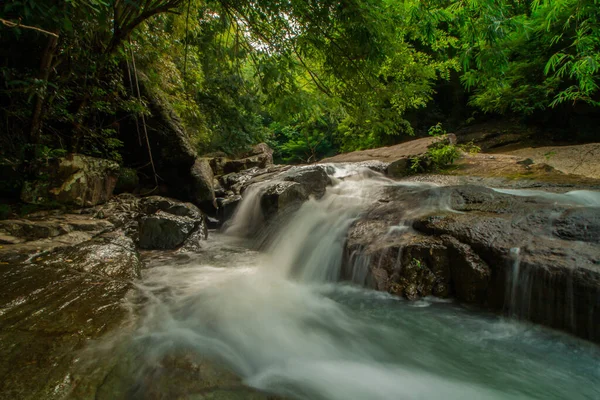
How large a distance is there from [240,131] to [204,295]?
29.4ft

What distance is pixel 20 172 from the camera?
158 inches

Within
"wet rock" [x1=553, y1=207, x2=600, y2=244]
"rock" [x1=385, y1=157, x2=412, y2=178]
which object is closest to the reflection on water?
"wet rock" [x1=553, y1=207, x2=600, y2=244]

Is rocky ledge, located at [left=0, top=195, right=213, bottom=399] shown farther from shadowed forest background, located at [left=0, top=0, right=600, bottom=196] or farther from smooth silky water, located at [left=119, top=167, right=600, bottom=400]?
shadowed forest background, located at [left=0, top=0, right=600, bottom=196]

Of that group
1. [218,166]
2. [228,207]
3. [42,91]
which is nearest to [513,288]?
[42,91]

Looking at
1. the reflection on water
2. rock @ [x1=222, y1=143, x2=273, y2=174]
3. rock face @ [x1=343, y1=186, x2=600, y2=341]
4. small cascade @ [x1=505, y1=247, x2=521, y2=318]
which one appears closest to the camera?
the reflection on water

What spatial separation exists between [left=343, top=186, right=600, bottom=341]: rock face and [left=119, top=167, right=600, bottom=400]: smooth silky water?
184 mm

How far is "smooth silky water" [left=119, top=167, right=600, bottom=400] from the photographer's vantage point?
1.89 meters

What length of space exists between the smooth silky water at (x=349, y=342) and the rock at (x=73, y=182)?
193 cm

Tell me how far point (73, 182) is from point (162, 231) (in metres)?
1.59

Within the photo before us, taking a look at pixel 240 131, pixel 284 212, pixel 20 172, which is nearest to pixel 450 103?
pixel 240 131

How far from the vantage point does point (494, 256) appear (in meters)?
2.82

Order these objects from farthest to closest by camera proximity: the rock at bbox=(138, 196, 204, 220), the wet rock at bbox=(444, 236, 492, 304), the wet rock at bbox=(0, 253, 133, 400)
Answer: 1. the rock at bbox=(138, 196, 204, 220)
2. the wet rock at bbox=(444, 236, 492, 304)
3. the wet rock at bbox=(0, 253, 133, 400)

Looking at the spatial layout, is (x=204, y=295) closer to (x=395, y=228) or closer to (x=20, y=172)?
(x=395, y=228)

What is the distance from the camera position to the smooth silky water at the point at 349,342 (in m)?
1.89
